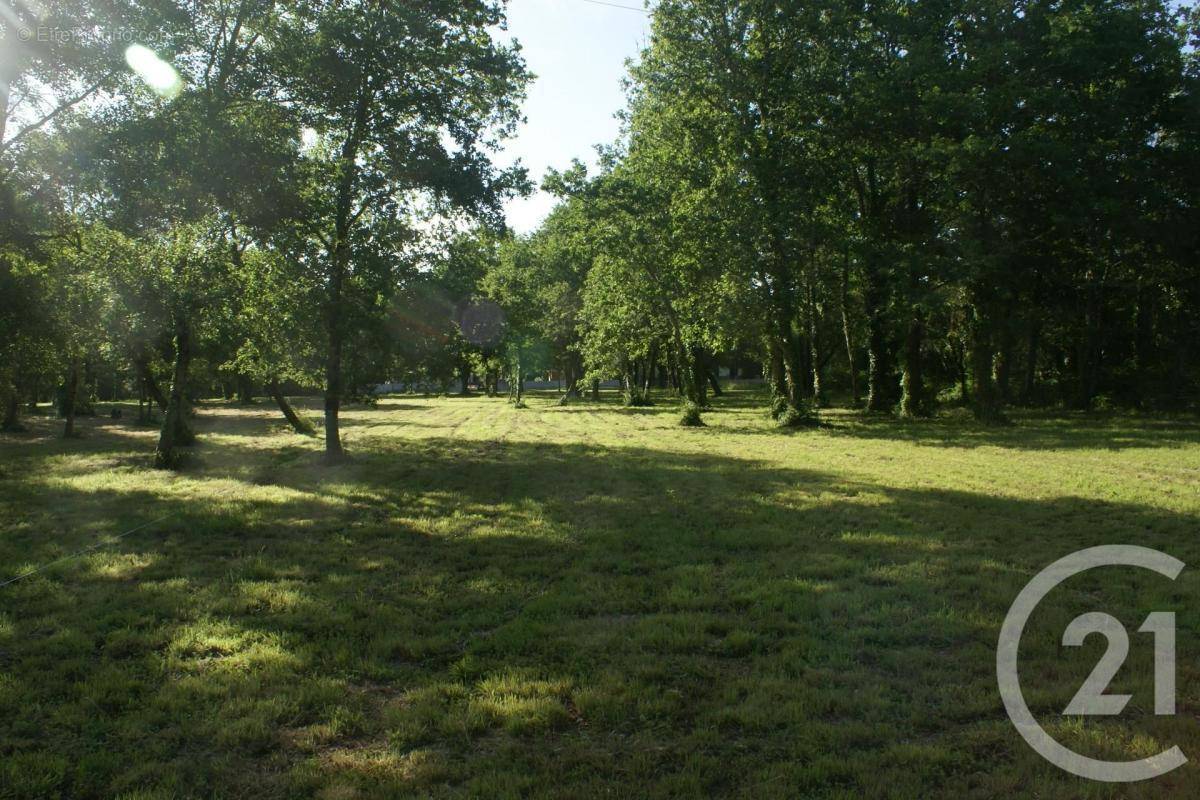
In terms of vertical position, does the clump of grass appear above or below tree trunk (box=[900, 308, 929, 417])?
below

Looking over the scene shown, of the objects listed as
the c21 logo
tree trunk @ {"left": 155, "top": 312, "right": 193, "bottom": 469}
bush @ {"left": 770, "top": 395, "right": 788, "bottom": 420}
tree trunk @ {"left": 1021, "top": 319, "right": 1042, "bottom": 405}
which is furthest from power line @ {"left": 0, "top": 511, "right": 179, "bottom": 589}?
tree trunk @ {"left": 1021, "top": 319, "right": 1042, "bottom": 405}

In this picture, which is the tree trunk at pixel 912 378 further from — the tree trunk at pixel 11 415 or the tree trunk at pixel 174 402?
the tree trunk at pixel 11 415

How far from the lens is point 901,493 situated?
11.5 m

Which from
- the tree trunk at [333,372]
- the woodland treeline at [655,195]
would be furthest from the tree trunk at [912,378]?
the tree trunk at [333,372]

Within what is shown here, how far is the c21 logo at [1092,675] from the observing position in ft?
11.7

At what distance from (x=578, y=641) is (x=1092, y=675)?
3275 mm

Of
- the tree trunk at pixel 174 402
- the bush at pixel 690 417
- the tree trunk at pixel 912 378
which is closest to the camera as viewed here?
the tree trunk at pixel 174 402

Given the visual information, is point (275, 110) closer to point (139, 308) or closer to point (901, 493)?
point (139, 308)

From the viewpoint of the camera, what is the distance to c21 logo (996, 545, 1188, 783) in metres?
3.57

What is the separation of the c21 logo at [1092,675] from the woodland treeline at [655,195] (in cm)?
1285

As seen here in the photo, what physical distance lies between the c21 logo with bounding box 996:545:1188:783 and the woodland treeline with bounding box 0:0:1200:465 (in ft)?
42.2

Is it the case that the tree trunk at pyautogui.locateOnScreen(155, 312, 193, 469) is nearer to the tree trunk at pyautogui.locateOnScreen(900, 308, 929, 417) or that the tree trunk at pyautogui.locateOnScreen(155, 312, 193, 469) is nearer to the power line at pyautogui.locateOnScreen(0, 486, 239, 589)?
the power line at pyautogui.locateOnScreen(0, 486, 239, 589)

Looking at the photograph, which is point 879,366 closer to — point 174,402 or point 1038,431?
point 1038,431

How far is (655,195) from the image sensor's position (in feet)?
83.7
